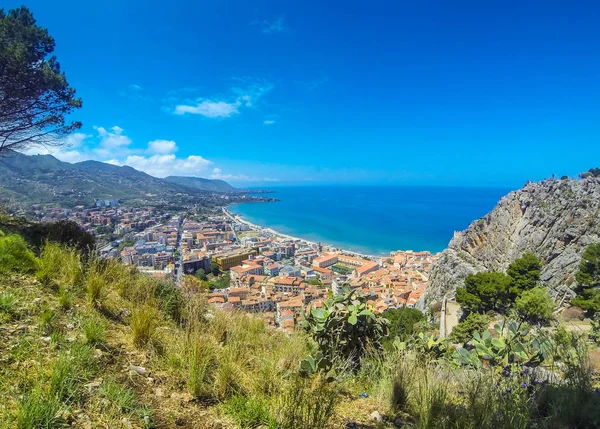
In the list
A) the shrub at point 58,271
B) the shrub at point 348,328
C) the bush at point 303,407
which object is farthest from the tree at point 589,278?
the shrub at point 58,271

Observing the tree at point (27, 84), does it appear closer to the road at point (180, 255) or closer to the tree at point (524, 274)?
the road at point (180, 255)

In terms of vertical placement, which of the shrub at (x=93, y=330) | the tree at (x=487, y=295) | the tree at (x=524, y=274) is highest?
the shrub at (x=93, y=330)

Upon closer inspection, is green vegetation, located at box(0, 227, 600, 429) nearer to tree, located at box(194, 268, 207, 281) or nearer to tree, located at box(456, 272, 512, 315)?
tree, located at box(456, 272, 512, 315)

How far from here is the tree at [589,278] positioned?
46.3ft

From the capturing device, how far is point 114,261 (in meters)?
4.82

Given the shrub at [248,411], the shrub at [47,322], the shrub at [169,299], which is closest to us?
the shrub at [248,411]

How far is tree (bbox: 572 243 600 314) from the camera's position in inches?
556

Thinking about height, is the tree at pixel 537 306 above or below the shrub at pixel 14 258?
below

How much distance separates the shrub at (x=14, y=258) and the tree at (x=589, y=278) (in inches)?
770

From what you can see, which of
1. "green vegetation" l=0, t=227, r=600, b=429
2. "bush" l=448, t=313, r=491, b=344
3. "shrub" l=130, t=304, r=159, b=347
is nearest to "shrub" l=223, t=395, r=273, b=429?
"green vegetation" l=0, t=227, r=600, b=429

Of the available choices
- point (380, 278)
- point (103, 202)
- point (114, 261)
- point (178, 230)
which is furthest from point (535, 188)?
point (103, 202)

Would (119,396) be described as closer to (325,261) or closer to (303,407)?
(303,407)

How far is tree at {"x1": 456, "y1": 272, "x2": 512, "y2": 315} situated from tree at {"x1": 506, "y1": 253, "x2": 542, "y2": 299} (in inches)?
16.2

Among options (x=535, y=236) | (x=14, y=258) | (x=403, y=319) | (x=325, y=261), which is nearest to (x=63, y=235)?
(x=14, y=258)
